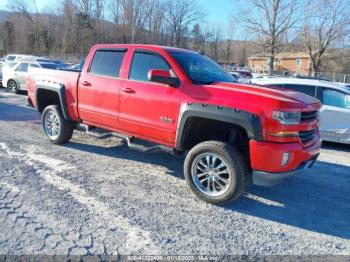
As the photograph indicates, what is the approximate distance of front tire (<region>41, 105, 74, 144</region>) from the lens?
6.42 m

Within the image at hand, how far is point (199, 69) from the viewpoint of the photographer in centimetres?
498

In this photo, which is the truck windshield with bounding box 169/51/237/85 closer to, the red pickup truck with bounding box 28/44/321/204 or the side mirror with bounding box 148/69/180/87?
the red pickup truck with bounding box 28/44/321/204

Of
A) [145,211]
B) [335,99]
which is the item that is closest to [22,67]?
[335,99]

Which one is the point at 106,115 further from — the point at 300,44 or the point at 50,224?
the point at 300,44

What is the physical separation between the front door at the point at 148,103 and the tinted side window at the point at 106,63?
35cm

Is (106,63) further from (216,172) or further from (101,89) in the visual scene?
(216,172)

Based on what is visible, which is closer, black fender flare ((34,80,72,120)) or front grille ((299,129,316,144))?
front grille ((299,129,316,144))

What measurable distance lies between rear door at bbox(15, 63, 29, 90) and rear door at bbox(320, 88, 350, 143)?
12.3 meters

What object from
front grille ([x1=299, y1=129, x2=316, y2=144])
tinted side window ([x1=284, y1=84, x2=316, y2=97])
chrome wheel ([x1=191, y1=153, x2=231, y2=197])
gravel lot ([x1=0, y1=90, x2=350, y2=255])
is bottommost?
gravel lot ([x1=0, y1=90, x2=350, y2=255])

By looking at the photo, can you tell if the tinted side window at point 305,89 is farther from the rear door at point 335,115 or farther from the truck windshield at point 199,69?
the truck windshield at point 199,69

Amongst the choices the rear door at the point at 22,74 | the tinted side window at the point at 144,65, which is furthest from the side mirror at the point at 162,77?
the rear door at the point at 22,74

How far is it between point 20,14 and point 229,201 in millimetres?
71838

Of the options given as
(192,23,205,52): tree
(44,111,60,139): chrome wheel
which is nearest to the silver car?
(44,111,60,139): chrome wheel

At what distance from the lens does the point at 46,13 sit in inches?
2662
